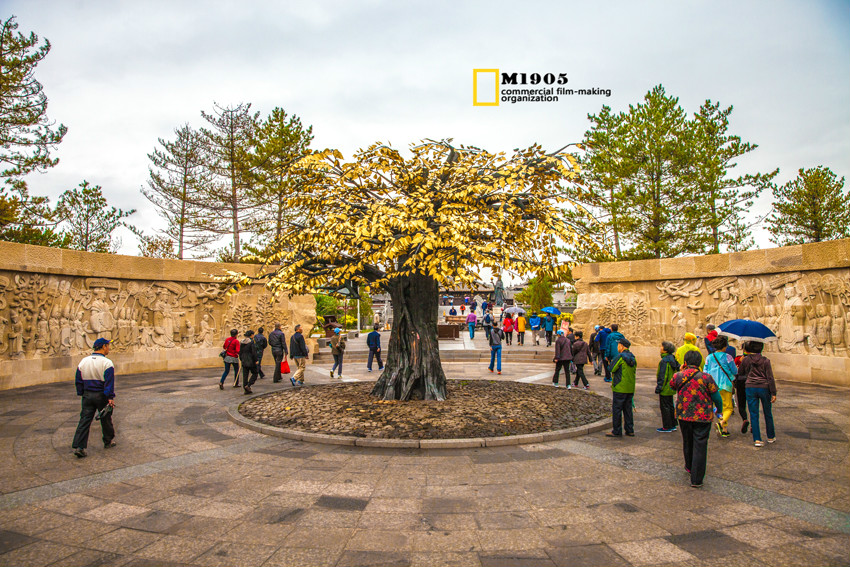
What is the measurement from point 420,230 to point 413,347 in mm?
2831

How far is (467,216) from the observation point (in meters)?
8.16

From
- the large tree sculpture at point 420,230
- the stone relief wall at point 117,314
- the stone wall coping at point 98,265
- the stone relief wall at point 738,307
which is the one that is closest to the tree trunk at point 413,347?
the large tree sculpture at point 420,230

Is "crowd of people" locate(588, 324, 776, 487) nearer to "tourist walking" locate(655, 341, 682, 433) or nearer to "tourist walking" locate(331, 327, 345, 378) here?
"tourist walking" locate(655, 341, 682, 433)

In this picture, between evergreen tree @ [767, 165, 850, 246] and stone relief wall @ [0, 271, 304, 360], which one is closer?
stone relief wall @ [0, 271, 304, 360]

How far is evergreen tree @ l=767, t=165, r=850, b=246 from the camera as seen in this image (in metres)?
26.5

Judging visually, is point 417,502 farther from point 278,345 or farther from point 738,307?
point 738,307

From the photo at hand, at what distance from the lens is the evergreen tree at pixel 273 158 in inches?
1092

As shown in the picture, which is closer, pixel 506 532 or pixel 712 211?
pixel 506 532

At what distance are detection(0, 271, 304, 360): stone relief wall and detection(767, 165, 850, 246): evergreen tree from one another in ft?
95.4

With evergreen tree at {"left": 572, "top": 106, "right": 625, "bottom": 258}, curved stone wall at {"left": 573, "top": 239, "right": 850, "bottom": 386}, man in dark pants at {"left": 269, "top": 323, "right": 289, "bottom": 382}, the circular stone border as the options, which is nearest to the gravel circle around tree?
the circular stone border

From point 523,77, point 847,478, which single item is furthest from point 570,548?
point 523,77

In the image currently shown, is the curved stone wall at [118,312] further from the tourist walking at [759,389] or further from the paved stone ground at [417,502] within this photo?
the tourist walking at [759,389]

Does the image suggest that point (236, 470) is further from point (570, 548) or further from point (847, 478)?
point (847, 478)

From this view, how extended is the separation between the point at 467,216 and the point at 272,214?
2393cm
